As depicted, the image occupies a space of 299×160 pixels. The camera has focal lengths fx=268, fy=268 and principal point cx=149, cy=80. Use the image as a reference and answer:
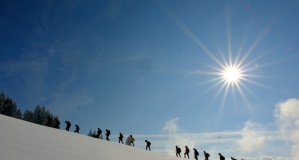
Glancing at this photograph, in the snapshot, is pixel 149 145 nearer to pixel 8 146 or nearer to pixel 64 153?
pixel 64 153

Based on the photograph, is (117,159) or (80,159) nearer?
(80,159)

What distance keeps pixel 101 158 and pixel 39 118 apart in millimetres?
90311

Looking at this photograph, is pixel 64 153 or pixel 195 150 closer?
pixel 64 153

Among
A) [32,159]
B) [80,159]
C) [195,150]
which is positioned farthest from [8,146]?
[195,150]

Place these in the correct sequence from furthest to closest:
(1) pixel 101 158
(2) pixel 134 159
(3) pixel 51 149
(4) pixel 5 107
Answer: (4) pixel 5 107 → (2) pixel 134 159 → (1) pixel 101 158 → (3) pixel 51 149

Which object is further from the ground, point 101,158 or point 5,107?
point 5,107

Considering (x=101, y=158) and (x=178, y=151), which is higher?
(x=178, y=151)

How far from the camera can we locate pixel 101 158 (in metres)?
11.1

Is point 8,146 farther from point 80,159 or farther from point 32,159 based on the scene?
point 80,159

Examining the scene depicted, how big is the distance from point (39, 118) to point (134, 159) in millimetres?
87654

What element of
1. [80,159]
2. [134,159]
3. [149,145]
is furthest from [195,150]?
[80,159]

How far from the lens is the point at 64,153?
9.46 meters

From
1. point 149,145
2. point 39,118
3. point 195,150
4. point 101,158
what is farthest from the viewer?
point 39,118

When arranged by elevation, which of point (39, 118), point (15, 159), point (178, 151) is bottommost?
point (15, 159)
